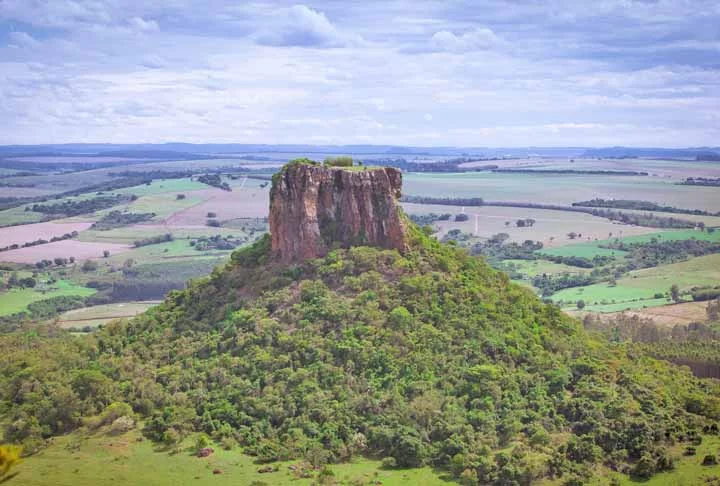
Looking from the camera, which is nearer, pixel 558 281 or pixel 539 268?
pixel 558 281

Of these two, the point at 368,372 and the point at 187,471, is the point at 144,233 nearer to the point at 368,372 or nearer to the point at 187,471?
the point at 368,372

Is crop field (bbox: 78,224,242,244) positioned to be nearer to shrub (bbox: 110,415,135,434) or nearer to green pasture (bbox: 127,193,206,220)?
green pasture (bbox: 127,193,206,220)

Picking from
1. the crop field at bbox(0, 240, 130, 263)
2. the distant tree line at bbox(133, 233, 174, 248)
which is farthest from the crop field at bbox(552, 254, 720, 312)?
the crop field at bbox(0, 240, 130, 263)

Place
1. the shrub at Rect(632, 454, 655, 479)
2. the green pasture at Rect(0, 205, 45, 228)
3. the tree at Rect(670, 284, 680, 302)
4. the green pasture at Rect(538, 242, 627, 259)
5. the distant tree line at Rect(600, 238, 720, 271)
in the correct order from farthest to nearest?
the green pasture at Rect(0, 205, 45, 228) → the green pasture at Rect(538, 242, 627, 259) → the distant tree line at Rect(600, 238, 720, 271) → the tree at Rect(670, 284, 680, 302) → the shrub at Rect(632, 454, 655, 479)

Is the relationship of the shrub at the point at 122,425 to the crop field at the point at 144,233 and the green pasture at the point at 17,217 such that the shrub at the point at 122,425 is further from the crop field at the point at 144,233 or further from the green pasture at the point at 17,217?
the green pasture at the point at 17,217

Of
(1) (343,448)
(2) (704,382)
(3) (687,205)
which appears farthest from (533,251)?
(1) (343,448)

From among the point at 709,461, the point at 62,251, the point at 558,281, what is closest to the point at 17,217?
the point at 62,251
